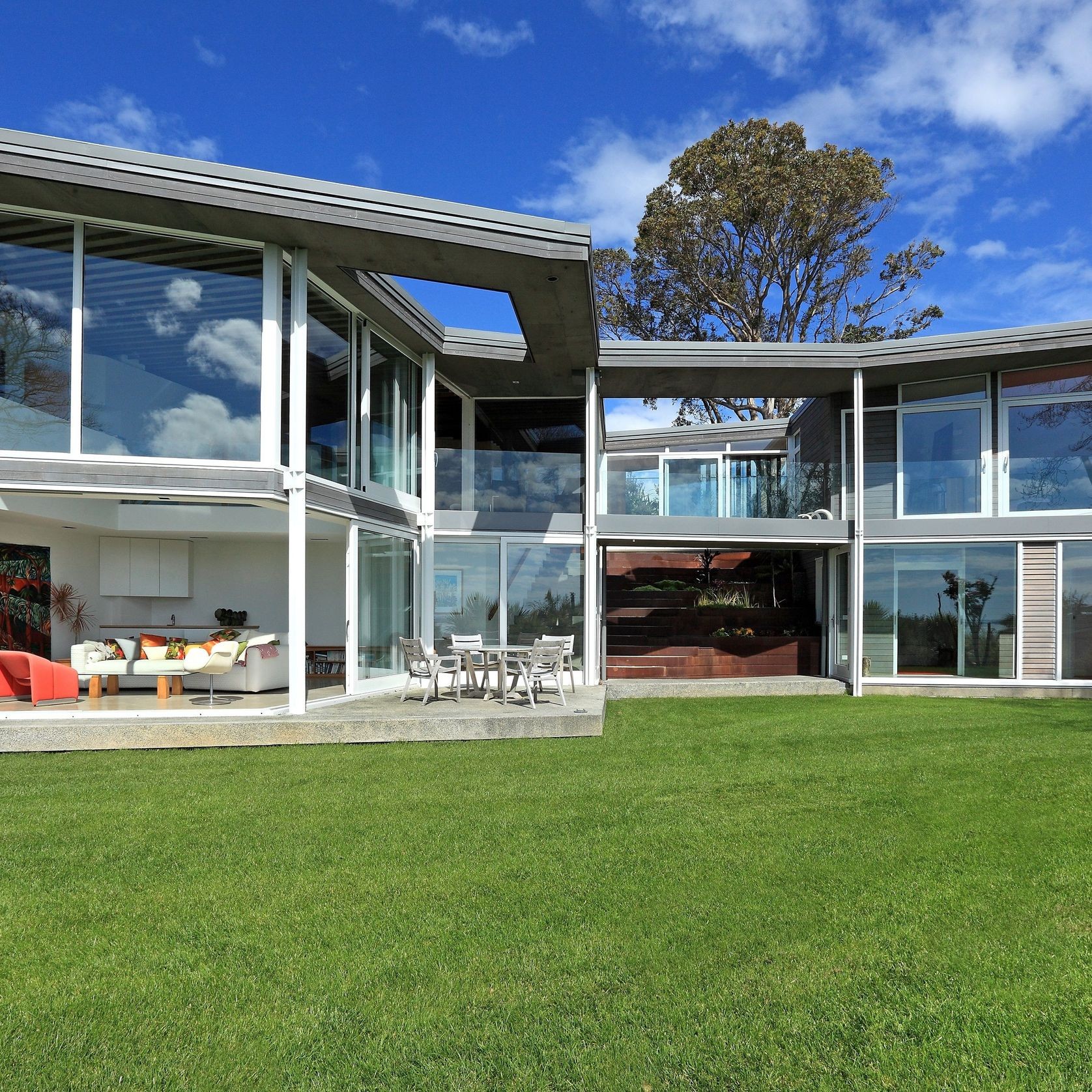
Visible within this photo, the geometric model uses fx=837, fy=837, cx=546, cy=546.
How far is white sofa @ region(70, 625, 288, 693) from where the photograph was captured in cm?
971

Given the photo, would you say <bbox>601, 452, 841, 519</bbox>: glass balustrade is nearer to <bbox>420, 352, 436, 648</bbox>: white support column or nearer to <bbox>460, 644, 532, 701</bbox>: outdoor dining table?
<bbox>420, 352, 436, 648</bbox>: white support column

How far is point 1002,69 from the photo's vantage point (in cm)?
1769

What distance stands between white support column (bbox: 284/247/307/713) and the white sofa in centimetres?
168

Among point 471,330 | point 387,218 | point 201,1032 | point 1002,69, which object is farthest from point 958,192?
point 201,1032

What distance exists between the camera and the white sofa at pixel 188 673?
31.9ft

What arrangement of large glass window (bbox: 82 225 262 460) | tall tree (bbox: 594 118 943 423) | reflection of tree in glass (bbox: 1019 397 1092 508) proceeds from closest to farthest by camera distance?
large glass window (bbox: 82 225 262 460), reflection of tree in glass (bbox: 1019 397 1092 508), tall tree (bbox: 594 118 943 423)

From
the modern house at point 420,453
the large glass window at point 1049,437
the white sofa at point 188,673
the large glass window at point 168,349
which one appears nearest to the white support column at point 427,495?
the modern house at point 420,453

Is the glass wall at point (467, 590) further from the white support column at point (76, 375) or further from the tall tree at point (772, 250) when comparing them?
the tall tree at point (772, 250)

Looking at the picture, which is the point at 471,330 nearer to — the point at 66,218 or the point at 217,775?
the point at 66,218

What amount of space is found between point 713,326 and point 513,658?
1880cm

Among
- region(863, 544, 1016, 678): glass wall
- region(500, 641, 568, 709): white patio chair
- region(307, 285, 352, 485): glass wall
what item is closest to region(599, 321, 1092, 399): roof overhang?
region(863, 544, 1016, 678): glass wall

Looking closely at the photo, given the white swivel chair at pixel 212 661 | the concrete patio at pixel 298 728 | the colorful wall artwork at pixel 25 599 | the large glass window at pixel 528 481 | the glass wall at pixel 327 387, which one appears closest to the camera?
the concrete patio at pixel 298 728

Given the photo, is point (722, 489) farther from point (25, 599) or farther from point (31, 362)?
point (25, 599)

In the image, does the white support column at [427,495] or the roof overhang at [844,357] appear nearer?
the white support column at [427,495]
